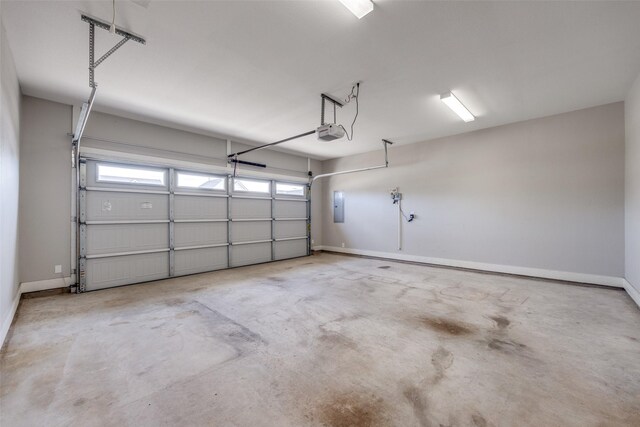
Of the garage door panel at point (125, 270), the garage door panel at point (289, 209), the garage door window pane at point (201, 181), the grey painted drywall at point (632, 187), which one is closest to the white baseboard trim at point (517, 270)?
the grey painted drywall at point (632, 187)

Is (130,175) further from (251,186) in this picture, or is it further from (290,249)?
(290,249)

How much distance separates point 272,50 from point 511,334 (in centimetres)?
381

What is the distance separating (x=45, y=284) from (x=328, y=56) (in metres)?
5.11

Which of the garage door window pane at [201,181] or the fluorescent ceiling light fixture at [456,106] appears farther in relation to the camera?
the garage door window pane at [201,181]

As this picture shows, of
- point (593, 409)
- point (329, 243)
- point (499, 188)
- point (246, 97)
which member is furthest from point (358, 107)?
point (329, 243)

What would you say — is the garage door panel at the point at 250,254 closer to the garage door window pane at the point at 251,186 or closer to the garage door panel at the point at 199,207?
the garage door panel at the point at 199,207

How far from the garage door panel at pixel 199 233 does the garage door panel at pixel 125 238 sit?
22 centimetres

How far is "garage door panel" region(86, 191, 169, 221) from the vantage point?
434 cm

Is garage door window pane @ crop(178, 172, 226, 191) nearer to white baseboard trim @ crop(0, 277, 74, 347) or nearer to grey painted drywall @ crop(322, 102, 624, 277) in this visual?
white baseboard trim @ crop(0, 277, 74, 347)

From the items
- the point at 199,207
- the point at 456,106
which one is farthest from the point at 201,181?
the point at 456,106

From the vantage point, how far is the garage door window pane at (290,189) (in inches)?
283

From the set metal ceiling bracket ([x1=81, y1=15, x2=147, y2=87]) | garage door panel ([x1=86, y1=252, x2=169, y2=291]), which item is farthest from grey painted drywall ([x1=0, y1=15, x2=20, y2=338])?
garage door panel ([x1=86, y1=252, x2=169, y2=291])

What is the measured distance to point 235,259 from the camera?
20.2 ft

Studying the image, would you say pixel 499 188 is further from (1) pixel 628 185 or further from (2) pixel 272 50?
(2) pixel 272 50
